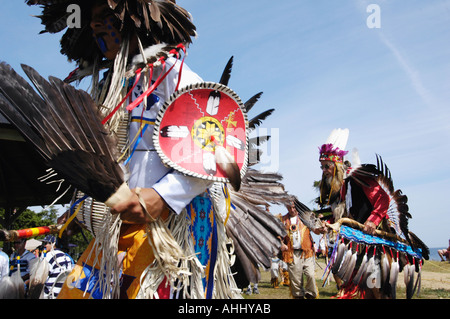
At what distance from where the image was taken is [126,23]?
2.00 m

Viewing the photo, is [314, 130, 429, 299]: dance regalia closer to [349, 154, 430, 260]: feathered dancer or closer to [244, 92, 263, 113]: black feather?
[349, 154, 430, 260]: feathered dancer

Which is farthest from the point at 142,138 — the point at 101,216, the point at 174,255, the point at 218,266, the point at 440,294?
→ the point at 440,294

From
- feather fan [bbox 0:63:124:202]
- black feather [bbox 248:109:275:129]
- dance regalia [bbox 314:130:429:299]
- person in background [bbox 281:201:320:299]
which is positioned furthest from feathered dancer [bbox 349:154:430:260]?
feather fan [bbox 0:63:124:202]

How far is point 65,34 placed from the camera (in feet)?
7.68

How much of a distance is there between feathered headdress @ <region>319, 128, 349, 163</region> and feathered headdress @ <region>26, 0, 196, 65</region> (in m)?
4.73

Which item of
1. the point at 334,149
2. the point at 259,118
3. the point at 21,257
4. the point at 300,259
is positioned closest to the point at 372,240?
the point at 334,149

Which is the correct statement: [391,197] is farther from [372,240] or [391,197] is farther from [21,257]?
[21,257]

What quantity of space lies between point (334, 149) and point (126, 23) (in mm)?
5041

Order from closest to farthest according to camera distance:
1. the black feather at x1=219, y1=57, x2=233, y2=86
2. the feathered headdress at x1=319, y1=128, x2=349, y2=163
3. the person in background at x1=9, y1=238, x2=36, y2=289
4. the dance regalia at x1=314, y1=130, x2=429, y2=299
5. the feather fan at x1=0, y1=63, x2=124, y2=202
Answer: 1. the feather fan at x1=0, y1=63, x2=124, y2=202
2. the black feather at x1=219, y1=57, x2=233, y2=86
3. the dance regalia at x1=314, y1=130, x2=429, y2=299
4. the person in background at x1=9, y1=238, x2=36, y2=289
5. the feathered headdress at x1=319, y1=128, x2=349, y2=163

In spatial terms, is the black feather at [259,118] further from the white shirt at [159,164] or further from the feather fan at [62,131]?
the feather fan at [62,131]

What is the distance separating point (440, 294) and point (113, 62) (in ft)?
26.1

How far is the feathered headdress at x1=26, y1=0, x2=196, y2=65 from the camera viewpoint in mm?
1934
